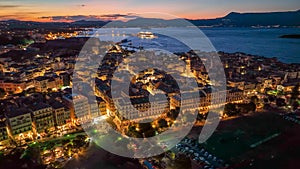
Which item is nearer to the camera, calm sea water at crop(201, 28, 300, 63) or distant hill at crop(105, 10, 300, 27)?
calm sea water at crop(201, 28, 300, 63)

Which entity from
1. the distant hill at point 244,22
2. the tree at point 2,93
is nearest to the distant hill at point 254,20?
the distant hill at point 244,22


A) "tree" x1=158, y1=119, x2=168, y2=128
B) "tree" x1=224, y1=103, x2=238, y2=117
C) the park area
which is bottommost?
the park area

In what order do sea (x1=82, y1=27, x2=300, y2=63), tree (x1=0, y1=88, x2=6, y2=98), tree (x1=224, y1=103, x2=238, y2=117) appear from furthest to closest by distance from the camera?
1. sea (x1=82, y1=27, x2=300, y2=63)
2. tree (x1=0, y1=88, x2=6, y2=98)
3. tree (x1=224, y1=103, x2=238, y2=117)

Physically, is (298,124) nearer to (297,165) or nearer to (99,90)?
(297,165)

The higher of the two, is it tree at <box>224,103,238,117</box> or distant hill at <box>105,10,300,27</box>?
distant hill at <box>105,10,300,27</box>

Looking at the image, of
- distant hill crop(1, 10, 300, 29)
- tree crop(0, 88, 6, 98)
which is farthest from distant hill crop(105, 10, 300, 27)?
tree crop(0, 88, 6, 98)

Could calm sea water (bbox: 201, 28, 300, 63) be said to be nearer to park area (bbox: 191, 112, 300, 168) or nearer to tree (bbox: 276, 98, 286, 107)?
tree (bbox: 276, 98, 286, 107)

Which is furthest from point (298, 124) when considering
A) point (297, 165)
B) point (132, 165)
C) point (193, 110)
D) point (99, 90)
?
point (99, 90)

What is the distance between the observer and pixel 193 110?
1296cm

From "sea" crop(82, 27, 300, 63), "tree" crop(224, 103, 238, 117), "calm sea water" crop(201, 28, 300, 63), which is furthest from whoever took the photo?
"sea" crop(82, 27, 300, 63)

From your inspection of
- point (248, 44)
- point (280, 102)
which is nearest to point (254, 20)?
point (248, 44)

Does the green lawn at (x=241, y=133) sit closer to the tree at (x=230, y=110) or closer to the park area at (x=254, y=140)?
the park area at (x=254, y=140)

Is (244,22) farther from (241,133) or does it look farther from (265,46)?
(241,133)

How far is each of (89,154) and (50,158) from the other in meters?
1.35
